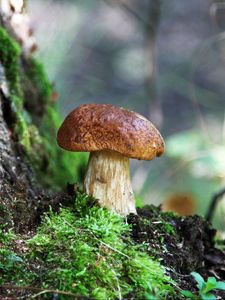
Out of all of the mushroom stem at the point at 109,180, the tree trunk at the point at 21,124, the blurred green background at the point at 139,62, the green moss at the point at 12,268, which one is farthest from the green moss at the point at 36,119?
the blurred green background at the point at 139,62

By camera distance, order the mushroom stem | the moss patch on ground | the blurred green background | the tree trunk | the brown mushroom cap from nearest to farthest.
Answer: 1. the moss patch on ground
2. the brown mushroom cap
3. the tree trunk
4. the mushroom stem
5. the blurred green background

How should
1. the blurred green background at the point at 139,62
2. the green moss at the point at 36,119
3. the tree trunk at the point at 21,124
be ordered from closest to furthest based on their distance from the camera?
the tree trunk at the point at 21,124 < the green moss at the point at 36,119 < the blurred green background at the point at 139,62

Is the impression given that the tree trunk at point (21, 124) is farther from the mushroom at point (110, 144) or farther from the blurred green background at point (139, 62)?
the blurred green background at point (139, 62)

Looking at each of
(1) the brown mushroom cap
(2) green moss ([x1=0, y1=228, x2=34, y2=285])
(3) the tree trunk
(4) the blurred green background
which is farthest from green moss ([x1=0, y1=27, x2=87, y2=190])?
(4) the blurred green background

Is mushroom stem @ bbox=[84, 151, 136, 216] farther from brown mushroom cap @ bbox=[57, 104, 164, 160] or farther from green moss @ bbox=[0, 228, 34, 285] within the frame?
green moss @ bbox=[0, 228, 34, 285]

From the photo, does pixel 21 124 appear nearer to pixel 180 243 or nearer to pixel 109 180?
pixel 109 180

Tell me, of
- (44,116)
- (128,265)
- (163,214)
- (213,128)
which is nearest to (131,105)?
(213,128)
